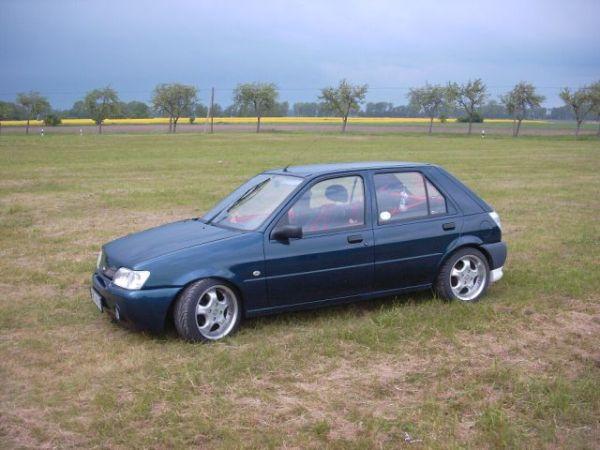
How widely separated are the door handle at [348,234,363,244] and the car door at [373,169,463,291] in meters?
0.16

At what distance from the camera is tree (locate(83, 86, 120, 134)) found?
3452 inches

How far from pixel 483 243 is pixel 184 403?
3507 mm

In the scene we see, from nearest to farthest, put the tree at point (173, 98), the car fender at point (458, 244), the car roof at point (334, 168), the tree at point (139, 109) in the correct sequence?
the car roof at point (334, 168)
the car fender at point (458, 244)
the tree at point (173, 98)
the tree at point (139, 109)

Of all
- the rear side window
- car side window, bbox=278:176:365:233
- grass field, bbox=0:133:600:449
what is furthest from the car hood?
the rear side window

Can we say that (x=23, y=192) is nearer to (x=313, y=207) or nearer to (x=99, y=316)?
(x=99, y=316)

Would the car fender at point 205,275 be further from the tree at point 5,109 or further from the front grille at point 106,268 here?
the tree at point 5,109

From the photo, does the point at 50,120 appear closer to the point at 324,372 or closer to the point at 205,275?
the point at 205,275

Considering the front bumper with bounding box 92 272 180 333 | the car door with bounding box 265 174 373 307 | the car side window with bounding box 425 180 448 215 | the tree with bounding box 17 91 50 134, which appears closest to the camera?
the front bumper with bounding box 92 272 180 333

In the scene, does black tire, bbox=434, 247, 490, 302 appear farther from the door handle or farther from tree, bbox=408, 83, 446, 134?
tree, bbox=408, 83, 446, 134

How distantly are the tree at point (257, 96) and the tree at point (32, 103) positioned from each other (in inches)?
953

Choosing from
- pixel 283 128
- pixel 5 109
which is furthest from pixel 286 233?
pixel 5 109

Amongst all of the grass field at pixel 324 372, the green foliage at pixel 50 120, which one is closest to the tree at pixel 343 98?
the green foliage at pixel 50 120

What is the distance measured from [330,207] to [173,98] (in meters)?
88.9

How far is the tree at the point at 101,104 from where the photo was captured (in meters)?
87.7
